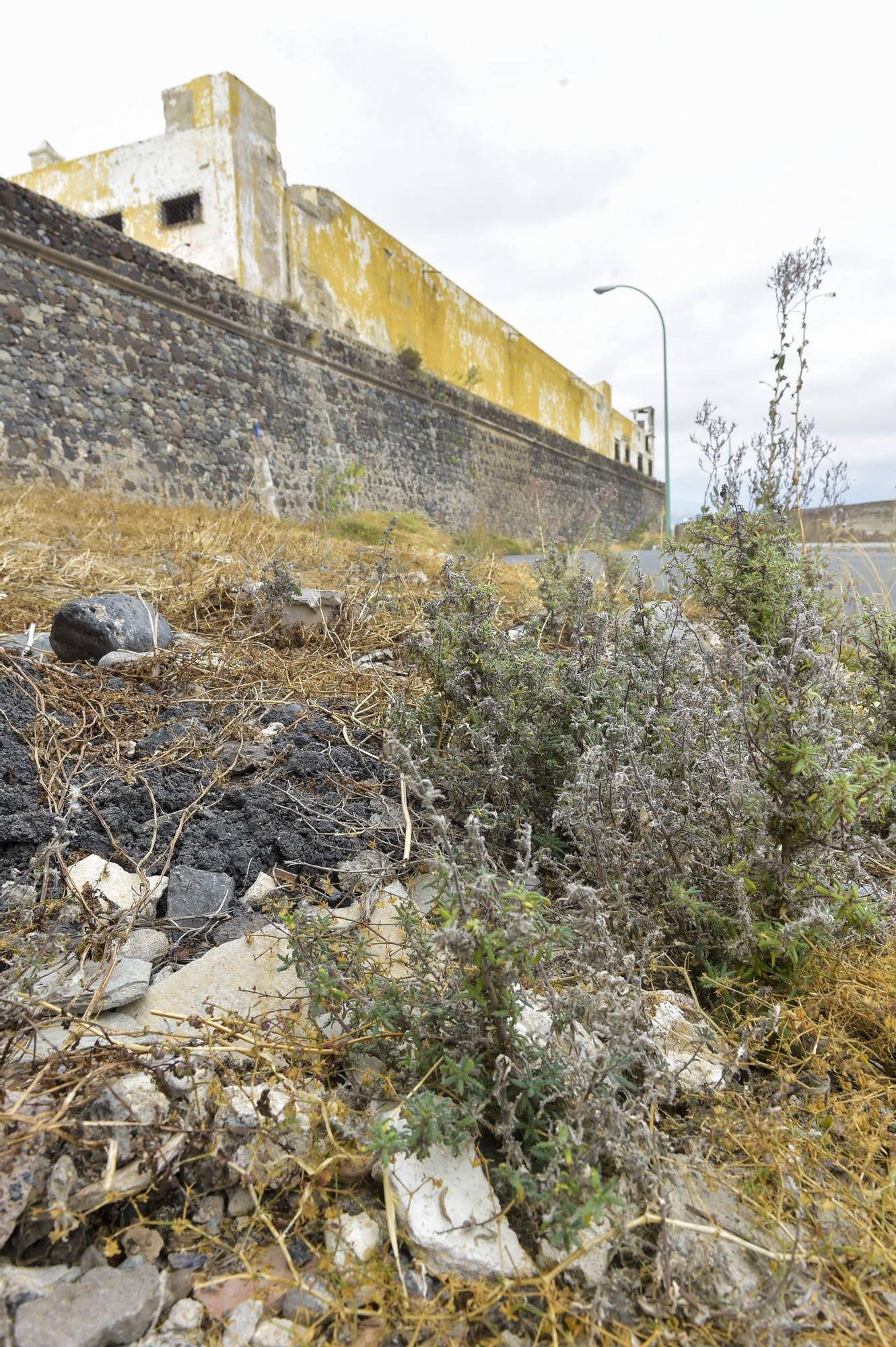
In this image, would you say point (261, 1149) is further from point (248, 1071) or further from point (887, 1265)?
point (887, 1265)

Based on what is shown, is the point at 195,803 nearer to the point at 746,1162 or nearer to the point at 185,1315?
the point at 185,1315

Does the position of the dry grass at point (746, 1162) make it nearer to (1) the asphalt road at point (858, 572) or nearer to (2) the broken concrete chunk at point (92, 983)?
(2) the broken concrete chunk at point (92, 983)

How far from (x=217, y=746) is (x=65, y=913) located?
2.81ft

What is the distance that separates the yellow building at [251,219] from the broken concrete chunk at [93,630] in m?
9.11

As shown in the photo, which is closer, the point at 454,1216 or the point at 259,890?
the point at 454,1216

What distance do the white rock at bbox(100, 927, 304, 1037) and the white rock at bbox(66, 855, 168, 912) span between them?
0.25 meters

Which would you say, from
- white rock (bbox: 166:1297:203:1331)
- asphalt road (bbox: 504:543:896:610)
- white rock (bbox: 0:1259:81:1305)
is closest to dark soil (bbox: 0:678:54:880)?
white rock (bbox: 0:1259:81:1305)

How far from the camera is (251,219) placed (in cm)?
1042

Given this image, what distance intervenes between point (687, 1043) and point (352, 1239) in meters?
0.64

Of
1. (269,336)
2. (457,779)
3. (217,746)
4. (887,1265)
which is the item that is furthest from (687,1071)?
(269,336)

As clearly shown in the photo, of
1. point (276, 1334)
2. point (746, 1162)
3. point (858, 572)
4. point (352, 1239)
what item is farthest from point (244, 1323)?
point (858, 572)

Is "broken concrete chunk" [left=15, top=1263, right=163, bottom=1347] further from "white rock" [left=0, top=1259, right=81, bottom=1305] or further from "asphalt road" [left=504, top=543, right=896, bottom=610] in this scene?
"asphalt road" [left=504, top=543, right=896, bottom=610]

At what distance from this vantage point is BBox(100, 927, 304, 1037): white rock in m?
1.39

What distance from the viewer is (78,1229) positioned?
1.04 meters
